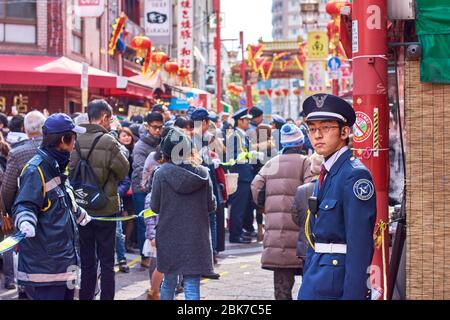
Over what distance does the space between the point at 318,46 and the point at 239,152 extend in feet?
71.1

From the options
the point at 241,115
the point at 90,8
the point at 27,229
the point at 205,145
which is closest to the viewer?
the point at 27,229

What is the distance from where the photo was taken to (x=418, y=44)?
18.2 ft

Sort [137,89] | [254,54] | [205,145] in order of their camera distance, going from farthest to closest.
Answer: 1. [254,54]
2. [137,89]
3. [205,145]

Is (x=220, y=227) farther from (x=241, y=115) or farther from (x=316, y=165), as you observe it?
(x=316, y=165)

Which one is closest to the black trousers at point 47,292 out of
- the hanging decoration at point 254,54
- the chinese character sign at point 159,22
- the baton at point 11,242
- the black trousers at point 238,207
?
the baton at point 11,242

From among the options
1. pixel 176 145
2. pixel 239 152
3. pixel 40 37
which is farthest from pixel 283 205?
pixel 40 37

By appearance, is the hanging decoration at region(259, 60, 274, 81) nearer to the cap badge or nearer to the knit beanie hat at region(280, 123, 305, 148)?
the knit beanie hat at region(280, 123, 305, 148)

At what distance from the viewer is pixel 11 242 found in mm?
4965

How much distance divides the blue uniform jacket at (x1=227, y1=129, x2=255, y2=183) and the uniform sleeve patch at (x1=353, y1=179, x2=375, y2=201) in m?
8.06

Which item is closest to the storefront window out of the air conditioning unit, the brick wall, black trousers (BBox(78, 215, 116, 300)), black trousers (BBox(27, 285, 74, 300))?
the brick wall

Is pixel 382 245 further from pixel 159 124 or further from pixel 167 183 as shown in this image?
pixel 159 124

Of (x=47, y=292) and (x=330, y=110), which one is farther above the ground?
(x=330, y=110)

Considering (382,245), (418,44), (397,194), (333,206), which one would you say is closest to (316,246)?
(333,206)

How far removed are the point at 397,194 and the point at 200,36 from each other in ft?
178
